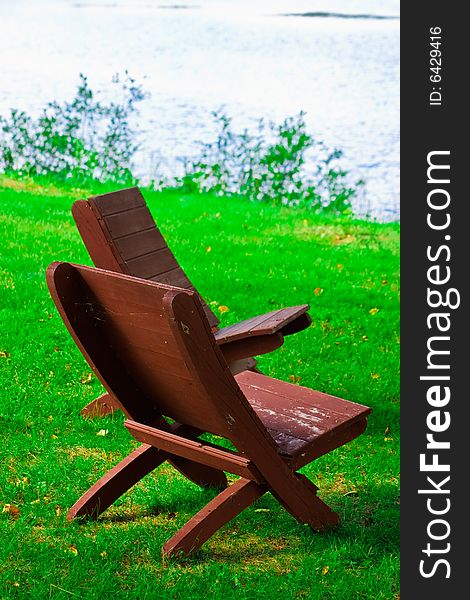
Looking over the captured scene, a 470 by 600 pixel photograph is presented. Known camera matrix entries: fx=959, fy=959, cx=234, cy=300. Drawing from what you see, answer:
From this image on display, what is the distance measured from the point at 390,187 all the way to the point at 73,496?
9031 mm

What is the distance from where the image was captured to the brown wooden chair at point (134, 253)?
12.6 feet

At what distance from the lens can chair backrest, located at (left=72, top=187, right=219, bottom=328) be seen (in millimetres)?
4348

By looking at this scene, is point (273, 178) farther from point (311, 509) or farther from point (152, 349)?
point (152, 349)

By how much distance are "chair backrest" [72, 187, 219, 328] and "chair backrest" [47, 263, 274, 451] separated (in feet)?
2.80

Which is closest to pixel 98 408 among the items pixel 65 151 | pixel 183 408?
pixel 183 408

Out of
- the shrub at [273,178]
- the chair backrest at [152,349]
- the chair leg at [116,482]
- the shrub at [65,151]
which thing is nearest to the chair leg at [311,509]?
the chair backrest at [152,349]

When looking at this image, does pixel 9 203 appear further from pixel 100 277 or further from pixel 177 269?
pixel 100 277

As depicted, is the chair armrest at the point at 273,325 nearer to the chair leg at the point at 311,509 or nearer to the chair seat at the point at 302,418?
the chair seat at the point at 302,418

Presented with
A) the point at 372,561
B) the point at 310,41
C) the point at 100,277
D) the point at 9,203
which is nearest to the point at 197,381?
the point at 100,277

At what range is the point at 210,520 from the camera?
3.43 meters

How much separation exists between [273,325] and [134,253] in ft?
3.65

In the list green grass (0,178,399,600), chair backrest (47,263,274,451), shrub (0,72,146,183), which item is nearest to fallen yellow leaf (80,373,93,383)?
green grass (0,178,399,600)

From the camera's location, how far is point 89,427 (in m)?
4.74

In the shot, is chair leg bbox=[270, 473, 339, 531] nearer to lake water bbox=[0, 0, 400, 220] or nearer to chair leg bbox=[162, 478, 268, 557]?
chair leg bbox=[162, 478, 268, 557]
